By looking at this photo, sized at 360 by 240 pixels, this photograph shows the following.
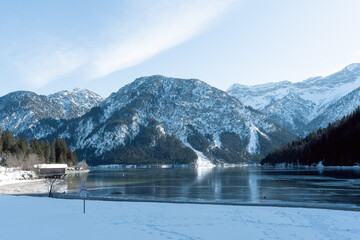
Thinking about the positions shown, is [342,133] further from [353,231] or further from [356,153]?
[353,231]

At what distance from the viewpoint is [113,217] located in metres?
28.4

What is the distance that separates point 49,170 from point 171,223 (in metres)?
140

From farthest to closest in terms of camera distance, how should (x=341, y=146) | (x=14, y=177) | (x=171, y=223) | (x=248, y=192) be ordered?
(x=341, y=146) < (x=14, y=177) < (x=248, y=192) < (x=171, y=223)

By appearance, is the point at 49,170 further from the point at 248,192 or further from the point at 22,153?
the point at 248,192

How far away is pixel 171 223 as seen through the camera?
25.7 metres

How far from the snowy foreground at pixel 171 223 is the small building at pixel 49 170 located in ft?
378

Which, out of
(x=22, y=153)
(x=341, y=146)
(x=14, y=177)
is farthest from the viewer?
(x=341, y=146)

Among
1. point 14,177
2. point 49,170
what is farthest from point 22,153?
point 14,177

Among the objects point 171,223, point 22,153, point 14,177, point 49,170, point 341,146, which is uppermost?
point 341,146

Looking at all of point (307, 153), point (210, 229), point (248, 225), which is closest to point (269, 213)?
point (248, 225)

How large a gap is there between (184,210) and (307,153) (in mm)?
186795

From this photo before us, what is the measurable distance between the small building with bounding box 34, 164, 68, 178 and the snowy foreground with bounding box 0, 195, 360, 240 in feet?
378

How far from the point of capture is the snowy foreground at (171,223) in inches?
856

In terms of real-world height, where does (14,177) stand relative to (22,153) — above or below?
below
